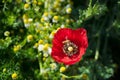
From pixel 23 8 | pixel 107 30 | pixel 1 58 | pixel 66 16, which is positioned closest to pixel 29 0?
pixel 23 8

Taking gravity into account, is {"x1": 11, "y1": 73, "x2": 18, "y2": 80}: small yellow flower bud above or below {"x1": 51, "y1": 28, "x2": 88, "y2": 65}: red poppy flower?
below

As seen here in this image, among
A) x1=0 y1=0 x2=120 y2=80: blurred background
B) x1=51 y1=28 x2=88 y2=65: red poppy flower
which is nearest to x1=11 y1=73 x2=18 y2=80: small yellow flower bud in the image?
x1=0 y1=0 x2=120 y2=80: blurred background

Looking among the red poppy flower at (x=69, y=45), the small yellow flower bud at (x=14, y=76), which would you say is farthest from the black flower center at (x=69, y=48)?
the small yellow flower bud at (x=14, y=76)

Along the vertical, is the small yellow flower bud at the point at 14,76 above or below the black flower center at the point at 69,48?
below

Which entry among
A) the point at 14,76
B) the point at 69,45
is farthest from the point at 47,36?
the point at 14,76

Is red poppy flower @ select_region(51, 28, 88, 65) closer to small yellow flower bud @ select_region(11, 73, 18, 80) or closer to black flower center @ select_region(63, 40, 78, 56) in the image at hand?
black flower center @ select_region(63, 40, 78, 56)

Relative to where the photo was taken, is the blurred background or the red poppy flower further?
the blurred background

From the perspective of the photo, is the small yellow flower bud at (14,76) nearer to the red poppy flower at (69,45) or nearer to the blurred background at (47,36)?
the blurred background at (47,36)

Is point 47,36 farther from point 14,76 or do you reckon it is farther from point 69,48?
point 14,76
